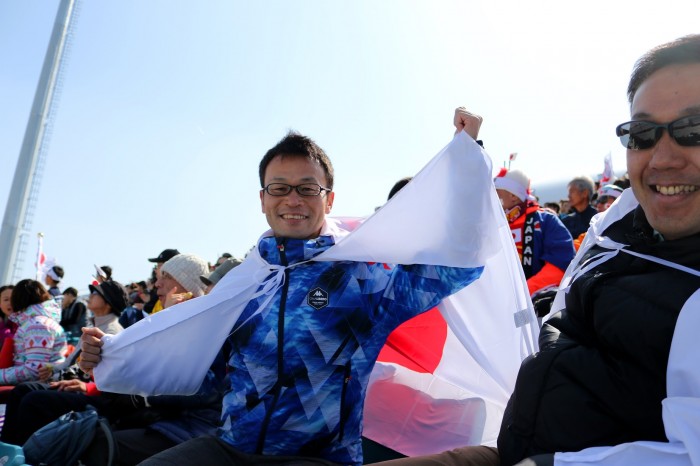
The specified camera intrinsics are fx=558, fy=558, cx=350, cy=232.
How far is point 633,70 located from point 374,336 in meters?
1.38

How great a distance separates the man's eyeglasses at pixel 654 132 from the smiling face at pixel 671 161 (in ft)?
0.05

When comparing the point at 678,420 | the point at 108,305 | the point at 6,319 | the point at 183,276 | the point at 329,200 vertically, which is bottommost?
the point at 6,319

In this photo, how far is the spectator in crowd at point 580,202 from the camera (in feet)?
22.3

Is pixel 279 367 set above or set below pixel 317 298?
below

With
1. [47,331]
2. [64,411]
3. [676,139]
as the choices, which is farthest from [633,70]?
[47,331]

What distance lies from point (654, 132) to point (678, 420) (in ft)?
2.67

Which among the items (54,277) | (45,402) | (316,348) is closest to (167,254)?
(45,402)

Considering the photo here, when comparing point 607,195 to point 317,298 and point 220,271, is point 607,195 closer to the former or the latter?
point 220,271

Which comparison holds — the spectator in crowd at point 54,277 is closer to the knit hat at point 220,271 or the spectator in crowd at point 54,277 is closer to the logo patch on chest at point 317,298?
the knit hat at point 220,271

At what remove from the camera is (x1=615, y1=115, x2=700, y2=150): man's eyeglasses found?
1554 mm

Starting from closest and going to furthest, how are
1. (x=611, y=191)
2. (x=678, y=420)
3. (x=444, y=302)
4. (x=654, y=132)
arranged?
(x=678, y=420) → (x=654, y=132) → (x=444, y=302) → (x=611, y=191)

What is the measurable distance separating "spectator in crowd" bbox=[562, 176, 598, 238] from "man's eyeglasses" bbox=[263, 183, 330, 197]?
16.8 ft

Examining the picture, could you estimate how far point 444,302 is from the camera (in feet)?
8.21

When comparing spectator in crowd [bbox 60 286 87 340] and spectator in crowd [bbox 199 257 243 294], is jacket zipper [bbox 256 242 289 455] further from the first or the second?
spectator in crowd [bbox 60 286 87 340]
